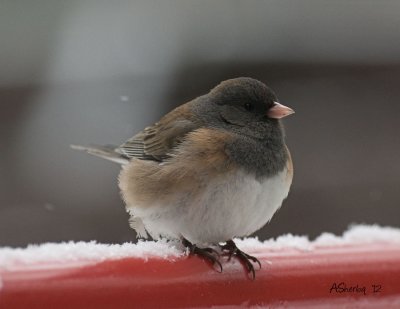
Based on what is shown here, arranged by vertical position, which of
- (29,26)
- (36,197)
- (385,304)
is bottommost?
(36,197)

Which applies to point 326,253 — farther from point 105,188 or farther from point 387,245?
point 105,188

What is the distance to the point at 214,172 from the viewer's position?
1.67 metres

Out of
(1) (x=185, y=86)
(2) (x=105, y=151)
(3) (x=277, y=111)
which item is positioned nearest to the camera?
(3) (x=277, y=111)

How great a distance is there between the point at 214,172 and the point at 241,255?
9.9 inches

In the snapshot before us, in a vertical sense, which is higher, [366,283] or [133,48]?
[133,48]

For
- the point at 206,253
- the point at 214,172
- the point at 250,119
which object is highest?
the point at 250,119

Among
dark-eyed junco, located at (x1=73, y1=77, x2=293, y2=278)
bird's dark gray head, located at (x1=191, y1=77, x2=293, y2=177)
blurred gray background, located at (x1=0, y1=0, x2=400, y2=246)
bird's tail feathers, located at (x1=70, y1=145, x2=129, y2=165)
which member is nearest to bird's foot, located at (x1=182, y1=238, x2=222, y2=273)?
dark-eyed junco, located at (x1=73, y1=77, x2=293, y2=278)

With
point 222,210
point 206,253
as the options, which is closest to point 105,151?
point 222,210

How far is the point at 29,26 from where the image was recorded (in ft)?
13.6

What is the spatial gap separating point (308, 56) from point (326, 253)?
2.73 meters

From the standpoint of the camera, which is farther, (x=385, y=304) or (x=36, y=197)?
(x=36, y=197)

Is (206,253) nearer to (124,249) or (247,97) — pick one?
(124,249)

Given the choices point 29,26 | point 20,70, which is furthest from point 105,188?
point 29,26

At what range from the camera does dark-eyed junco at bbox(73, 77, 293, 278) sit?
65.6 inches
